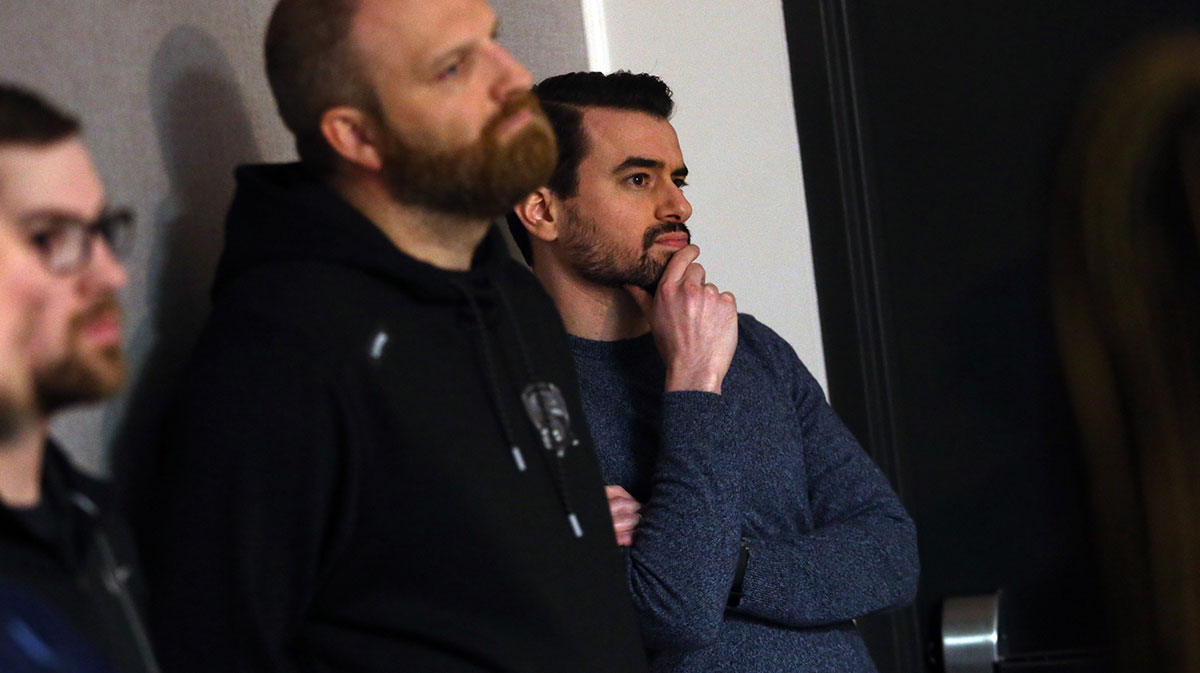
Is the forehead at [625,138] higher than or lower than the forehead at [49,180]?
higher

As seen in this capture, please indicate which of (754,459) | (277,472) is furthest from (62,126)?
(754,459)

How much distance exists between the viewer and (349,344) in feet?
3.51

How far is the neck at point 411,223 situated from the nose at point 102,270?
47 cm

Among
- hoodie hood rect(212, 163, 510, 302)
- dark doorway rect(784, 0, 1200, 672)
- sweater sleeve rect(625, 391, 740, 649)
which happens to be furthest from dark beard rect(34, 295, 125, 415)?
dark doorway rect(784, 0, 1200, 672)

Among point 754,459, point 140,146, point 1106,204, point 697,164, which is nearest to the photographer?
point 1106,204

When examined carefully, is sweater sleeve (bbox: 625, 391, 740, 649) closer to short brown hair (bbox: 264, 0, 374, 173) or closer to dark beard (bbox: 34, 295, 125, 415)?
short brown hair (bbox: 264, 0, 374, 173)

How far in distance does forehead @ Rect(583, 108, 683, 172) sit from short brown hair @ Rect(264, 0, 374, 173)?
0.69m

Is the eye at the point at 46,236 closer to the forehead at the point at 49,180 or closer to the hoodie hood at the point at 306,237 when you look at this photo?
the forehead at the point at 49,180

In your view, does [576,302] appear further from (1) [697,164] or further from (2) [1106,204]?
(2) [1106,204]

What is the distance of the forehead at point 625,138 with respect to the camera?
1.80 metres

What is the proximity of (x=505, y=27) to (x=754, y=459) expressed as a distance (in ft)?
2.38

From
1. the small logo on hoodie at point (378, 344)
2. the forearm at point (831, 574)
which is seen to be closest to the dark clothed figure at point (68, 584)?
the small logo on hoodie at point (378, 344)

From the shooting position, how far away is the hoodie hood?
3.64 ft

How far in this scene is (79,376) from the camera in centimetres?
64
